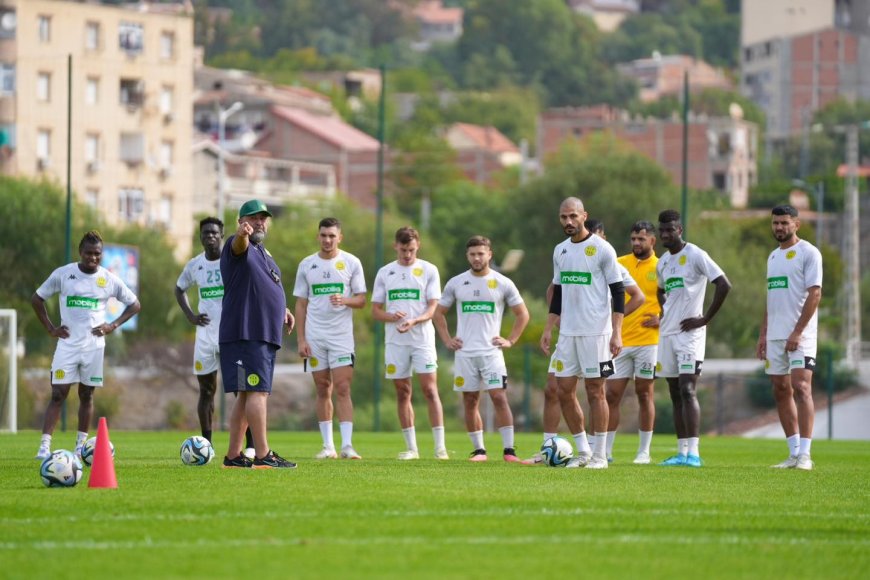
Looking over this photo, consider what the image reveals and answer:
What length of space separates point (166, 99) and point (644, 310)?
83.5m

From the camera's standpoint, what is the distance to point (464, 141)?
161 meters

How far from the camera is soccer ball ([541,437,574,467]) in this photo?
55.3 feet

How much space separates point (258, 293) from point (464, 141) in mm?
146240

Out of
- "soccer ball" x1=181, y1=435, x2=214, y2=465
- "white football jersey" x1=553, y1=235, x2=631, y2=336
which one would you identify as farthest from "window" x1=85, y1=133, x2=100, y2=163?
"white football jersey" x1=553, y1=235, x2=631, y2=336

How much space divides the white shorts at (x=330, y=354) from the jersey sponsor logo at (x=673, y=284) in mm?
3223

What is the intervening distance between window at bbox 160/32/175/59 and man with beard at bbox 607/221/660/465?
272ft

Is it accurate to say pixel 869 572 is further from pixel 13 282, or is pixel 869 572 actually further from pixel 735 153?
→ pixel 735 153

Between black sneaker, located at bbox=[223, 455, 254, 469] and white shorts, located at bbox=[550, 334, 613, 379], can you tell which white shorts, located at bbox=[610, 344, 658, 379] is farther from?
black sneaker, located at bbox=[223, 455, 254, 469]

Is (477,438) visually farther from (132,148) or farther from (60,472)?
(132,148)

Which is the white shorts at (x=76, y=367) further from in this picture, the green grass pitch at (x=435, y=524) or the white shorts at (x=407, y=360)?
the white shorts at (x=407, y=360)

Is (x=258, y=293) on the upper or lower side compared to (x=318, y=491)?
upper

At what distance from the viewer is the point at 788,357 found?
1741 cm

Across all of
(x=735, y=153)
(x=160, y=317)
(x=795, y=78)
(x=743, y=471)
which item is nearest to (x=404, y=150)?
(x=735, y=153)

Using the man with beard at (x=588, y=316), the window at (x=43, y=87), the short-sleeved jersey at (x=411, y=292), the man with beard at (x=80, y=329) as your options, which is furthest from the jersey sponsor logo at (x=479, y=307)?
the window at (x=43, y=87)
